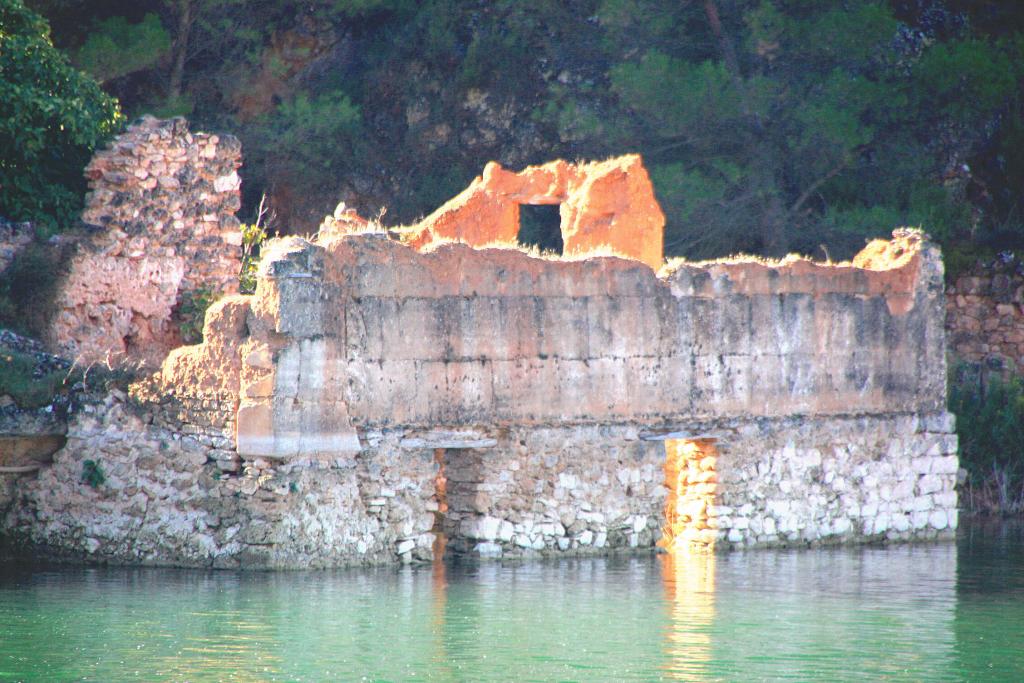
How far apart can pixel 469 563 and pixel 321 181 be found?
13220mm

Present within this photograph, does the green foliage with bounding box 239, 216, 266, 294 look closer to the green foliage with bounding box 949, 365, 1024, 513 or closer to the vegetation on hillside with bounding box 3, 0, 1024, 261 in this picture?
the vegetation on hillside with bounding box 3, 0, 1024, 261

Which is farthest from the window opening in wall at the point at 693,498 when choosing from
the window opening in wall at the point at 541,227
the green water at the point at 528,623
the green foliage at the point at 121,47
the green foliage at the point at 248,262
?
the green foliage at the point at 121,47

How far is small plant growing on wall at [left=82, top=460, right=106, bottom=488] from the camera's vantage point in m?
15.3

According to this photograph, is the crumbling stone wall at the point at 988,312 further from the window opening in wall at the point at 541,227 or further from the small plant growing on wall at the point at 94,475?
the small plant growing on wall at the point at 94,475

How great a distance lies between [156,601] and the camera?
13.7m

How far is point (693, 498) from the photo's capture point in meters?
17.7

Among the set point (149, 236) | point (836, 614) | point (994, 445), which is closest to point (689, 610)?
point (836, 614)

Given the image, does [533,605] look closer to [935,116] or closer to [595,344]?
[595,344]

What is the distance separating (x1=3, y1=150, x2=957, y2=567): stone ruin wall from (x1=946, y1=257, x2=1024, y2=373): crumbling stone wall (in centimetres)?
883

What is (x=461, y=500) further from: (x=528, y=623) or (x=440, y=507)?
(x=528, y=623)

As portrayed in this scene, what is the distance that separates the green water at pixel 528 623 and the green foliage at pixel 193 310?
15.7ft

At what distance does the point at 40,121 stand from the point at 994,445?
12.3 meters

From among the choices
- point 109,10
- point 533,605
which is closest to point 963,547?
point 533,605

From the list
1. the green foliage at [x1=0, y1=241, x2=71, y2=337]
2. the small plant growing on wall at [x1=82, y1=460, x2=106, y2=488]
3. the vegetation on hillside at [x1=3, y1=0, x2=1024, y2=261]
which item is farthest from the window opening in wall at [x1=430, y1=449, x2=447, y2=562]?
the vegetation on hillside at [x1=3, y1=0, x2=1024, y2=261]
